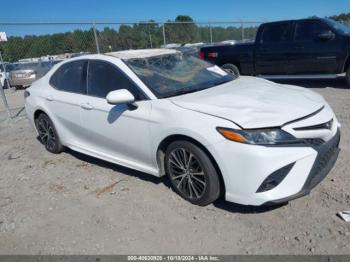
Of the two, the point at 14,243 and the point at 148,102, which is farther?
the point at 148,102

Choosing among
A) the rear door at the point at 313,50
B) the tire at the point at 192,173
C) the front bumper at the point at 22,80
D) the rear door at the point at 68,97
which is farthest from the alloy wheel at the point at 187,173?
the front bumper at the point at 22,80

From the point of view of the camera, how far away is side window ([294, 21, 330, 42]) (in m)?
8.72

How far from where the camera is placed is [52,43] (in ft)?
38.9

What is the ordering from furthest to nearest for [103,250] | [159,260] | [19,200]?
[19,200] → [103,250] → [159,260]

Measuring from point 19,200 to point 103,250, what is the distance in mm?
1748

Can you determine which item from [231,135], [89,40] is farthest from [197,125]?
[89,40]

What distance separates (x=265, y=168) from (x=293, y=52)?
695 cm

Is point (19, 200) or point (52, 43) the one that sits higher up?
point (52, 43)

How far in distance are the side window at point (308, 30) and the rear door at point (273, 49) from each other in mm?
218

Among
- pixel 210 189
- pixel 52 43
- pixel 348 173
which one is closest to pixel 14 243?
pixel 210 189

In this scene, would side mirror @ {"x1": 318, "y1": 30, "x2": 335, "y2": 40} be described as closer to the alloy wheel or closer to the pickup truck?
the pickup truck

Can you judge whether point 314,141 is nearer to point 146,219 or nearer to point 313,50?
point 146,219

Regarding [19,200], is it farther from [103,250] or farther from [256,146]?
[256,146]

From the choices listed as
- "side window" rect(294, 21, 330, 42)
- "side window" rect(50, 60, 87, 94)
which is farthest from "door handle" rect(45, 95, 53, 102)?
"side window" rect(294, 21, 330, 42)
